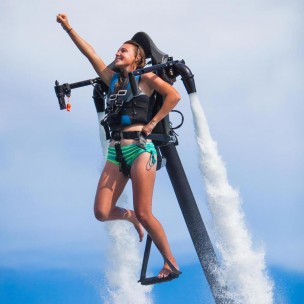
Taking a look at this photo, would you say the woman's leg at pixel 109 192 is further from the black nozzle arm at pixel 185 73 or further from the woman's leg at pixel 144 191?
the black nozzle arm at pixel 185 73

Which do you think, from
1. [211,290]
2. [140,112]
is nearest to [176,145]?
[140,112]

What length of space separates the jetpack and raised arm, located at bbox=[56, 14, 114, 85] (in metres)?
0.69

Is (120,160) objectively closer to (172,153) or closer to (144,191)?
(144,191)

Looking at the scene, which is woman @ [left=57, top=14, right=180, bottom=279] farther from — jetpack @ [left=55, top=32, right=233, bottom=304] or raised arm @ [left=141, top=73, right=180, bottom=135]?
jetpack @ [left=55, top=32, right=233, bottom=304]

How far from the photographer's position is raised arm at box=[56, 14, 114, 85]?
801 cm

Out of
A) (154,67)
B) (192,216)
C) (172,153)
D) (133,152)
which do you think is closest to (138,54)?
(154,67)

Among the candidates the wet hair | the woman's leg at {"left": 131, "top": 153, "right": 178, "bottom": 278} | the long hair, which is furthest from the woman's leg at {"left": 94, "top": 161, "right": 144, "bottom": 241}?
the wet hair

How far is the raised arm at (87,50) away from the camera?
8008mm

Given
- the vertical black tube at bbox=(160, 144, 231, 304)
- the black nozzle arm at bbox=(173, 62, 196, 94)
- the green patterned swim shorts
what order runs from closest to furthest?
the green patterned swim shorts < the black nozzle arm at bbox=(173, 62, 196, 94) < the vertical black tube at bbox=(160, 144, 231, 304)

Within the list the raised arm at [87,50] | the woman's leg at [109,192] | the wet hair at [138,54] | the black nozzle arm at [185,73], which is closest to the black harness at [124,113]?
the woman's leg at [109,192]

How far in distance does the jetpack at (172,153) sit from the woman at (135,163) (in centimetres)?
24

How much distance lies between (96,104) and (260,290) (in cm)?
383

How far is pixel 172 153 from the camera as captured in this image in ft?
31.6

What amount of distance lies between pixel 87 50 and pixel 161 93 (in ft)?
3.99
